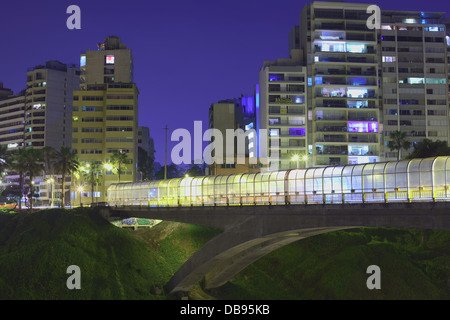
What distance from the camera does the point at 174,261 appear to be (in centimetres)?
7306

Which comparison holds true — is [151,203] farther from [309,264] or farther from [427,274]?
[427,274]

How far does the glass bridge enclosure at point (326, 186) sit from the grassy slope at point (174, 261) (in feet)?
25.4

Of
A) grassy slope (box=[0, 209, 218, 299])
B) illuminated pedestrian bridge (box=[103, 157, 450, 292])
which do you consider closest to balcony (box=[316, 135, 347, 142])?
grassy slope (box=[0, 209, 218, 299])

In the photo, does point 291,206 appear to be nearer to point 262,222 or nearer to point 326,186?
point 262,222

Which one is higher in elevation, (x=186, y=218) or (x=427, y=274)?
(x=186, y=218)

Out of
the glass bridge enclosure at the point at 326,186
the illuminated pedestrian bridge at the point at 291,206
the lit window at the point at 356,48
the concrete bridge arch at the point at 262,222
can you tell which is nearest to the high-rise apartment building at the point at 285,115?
the lit window at the point at 356,48

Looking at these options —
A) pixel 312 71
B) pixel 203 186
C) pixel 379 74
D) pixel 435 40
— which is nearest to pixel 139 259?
pixel 203 186

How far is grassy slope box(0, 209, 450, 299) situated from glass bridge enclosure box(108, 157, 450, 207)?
773cm

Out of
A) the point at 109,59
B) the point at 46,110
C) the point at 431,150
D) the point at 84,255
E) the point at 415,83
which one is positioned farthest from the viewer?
the point at 46,110

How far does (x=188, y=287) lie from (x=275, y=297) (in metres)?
13.7

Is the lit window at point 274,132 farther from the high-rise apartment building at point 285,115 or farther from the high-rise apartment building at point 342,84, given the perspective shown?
the high-rise apartment building at point 342,84

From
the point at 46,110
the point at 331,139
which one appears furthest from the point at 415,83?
the point at 46,110

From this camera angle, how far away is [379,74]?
142250 mm

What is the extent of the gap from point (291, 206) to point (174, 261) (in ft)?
97.3
